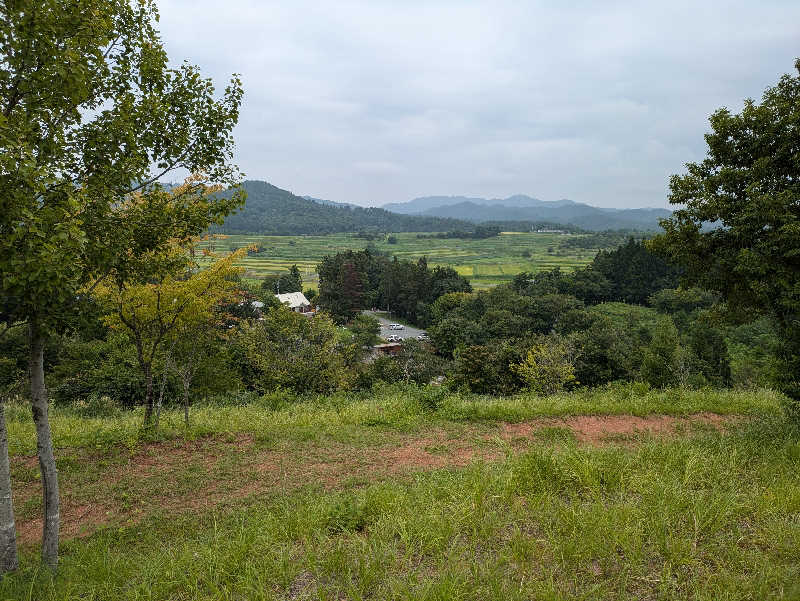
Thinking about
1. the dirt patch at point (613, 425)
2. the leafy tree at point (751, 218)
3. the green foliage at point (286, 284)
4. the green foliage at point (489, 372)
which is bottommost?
the green foliage at point (489, 372)

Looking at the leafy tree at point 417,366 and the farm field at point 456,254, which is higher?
the farm field at point 456,254

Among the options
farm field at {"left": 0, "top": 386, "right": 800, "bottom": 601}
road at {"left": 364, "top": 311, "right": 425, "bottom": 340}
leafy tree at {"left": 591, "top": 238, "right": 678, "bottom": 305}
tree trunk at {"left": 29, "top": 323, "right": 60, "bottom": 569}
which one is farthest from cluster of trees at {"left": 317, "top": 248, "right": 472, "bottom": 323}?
tree trunk at {"left": 29, "top": 323, "right": 60, "bottom": 569}

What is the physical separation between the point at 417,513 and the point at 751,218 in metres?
6.26

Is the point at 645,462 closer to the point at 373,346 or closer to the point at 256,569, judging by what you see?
the point at 256,569

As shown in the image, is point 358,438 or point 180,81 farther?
point 358,438

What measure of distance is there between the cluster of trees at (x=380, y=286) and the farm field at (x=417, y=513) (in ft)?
146

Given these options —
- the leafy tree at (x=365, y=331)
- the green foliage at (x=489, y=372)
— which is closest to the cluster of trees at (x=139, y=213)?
the green foliage at (x=489, y=372)

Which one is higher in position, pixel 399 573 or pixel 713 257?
pixel 713 257

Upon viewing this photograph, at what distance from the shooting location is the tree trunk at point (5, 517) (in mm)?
3832

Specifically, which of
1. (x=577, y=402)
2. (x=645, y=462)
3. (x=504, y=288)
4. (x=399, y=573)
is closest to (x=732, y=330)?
(x=504, y=288)

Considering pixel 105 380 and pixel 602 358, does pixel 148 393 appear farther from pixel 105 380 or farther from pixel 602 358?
pixel 602 358

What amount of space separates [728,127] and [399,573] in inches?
310

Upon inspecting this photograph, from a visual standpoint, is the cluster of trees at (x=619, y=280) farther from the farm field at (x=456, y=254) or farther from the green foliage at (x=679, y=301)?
the farm field at (x=456, y=254)

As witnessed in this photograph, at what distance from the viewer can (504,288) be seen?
50062mm
